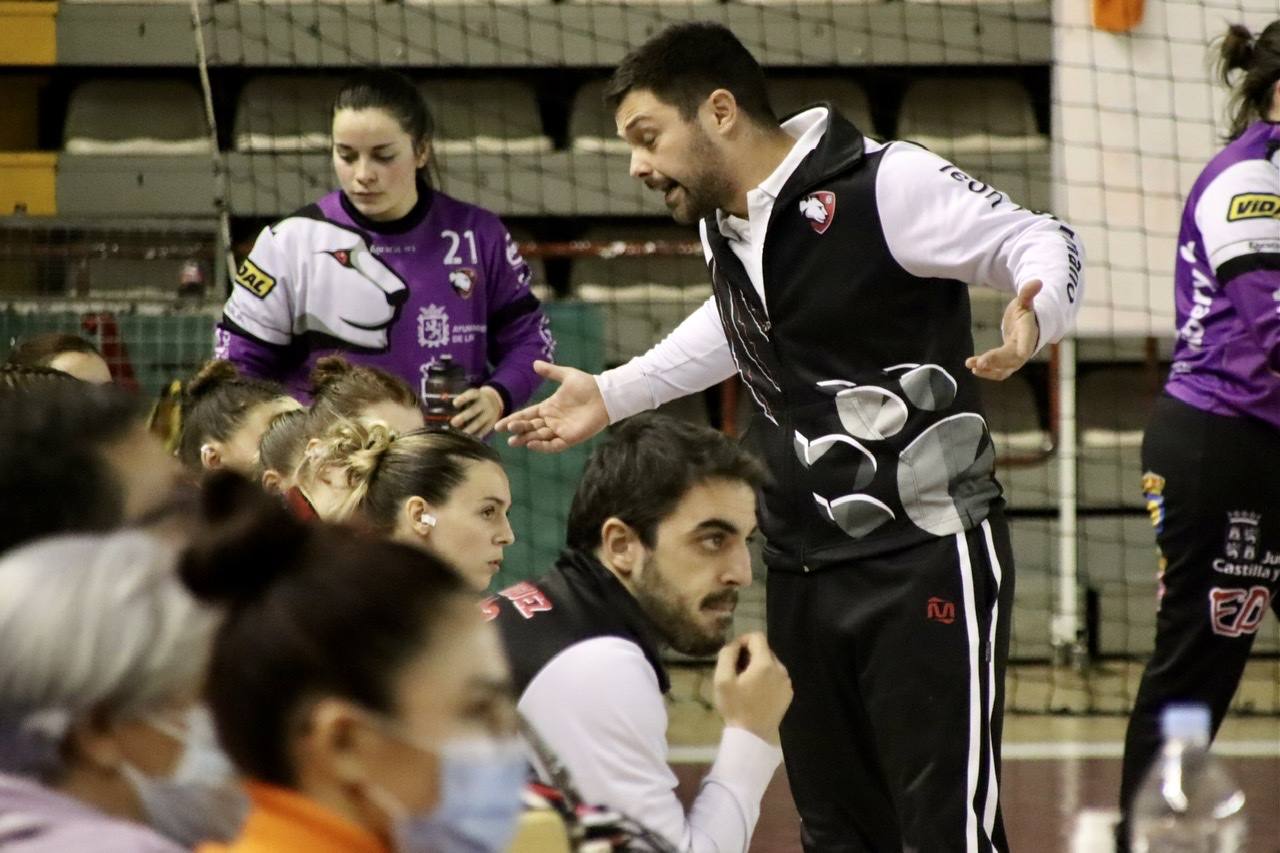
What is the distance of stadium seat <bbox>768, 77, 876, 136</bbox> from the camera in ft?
22.1

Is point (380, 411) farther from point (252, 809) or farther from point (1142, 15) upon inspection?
point (1142, 15)

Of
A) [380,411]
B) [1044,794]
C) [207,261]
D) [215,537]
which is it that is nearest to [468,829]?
[215,537]

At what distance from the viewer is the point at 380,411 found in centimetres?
302

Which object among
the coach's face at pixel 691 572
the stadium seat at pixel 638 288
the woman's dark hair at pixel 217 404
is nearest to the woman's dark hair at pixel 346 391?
the woman's dark hair at pixel 217 404

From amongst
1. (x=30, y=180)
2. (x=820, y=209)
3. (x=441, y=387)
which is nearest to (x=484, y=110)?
(x=30, y=180)

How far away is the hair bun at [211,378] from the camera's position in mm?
3293

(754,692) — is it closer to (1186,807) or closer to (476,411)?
(1186,807)

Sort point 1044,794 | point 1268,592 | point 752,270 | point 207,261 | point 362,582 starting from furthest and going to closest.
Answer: point 207,261, point 1044,794, point 1268,592, point 752,270, point 362,582

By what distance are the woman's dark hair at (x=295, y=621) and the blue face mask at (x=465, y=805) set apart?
0.06 meters

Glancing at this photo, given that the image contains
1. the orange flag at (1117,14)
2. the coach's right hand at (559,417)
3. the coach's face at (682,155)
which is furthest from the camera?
the orange flag at (1117,14)

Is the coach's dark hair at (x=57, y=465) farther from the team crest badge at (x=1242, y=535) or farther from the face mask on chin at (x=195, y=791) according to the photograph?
the team crest badge at (x=1242, y=535)

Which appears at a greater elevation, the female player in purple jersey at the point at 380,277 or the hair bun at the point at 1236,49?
the hair bun at the point at 1236,49

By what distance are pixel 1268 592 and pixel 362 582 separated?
8.85 ft

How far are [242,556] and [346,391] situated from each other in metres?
1.92
